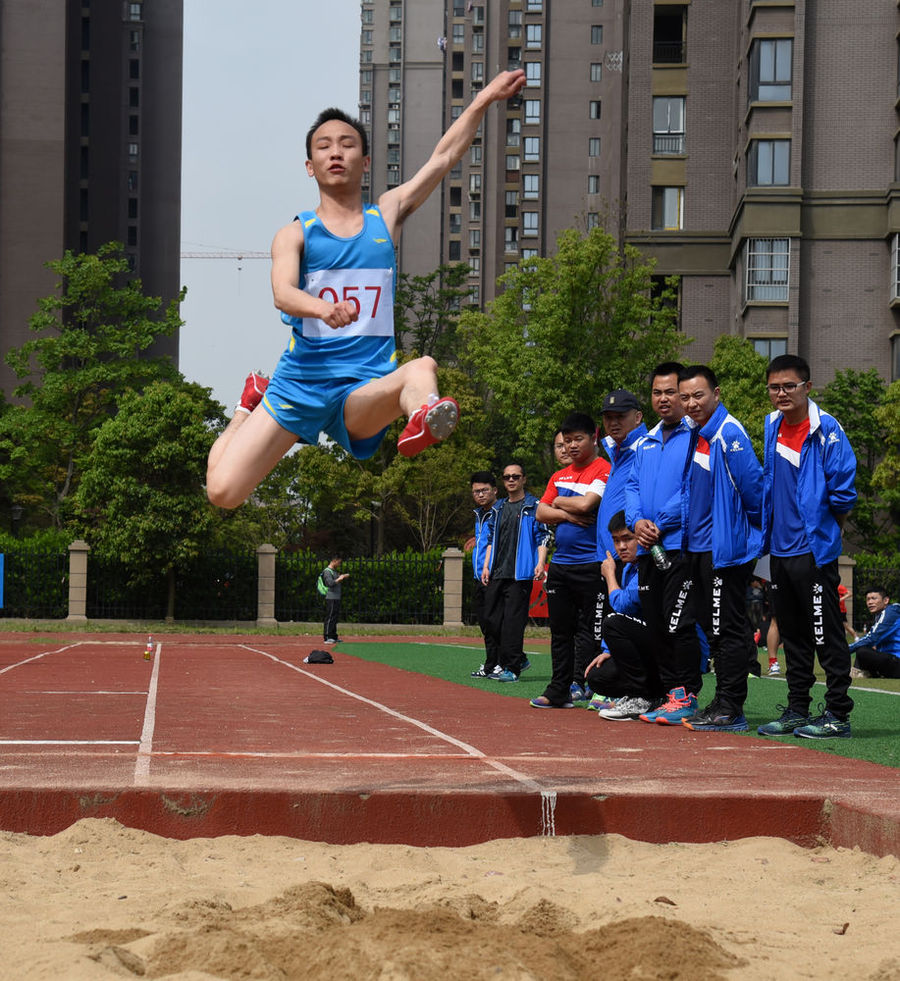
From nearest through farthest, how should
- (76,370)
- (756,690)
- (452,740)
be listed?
(452,740)
(756,690)
(76,370)

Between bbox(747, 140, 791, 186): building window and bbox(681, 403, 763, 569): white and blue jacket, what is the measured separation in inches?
1544

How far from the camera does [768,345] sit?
45438mm

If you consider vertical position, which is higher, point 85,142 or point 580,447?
point 85,142

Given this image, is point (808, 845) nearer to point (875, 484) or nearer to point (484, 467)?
point (875, 484)

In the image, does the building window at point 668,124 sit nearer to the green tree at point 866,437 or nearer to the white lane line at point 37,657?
the green tree at point 866,437

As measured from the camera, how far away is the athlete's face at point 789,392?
787cm

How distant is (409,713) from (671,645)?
2.49 meters

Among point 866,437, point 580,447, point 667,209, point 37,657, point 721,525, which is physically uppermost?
point 667,209

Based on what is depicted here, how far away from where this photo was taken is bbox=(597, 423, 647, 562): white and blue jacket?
30.0ft

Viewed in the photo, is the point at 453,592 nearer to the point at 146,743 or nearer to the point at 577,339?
the point at 577,339

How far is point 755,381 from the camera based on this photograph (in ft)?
136

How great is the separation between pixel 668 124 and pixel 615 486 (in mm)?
43593

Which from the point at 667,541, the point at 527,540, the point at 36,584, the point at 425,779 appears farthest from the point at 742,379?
the point at 425,779

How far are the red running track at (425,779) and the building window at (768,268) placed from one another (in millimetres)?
37794
